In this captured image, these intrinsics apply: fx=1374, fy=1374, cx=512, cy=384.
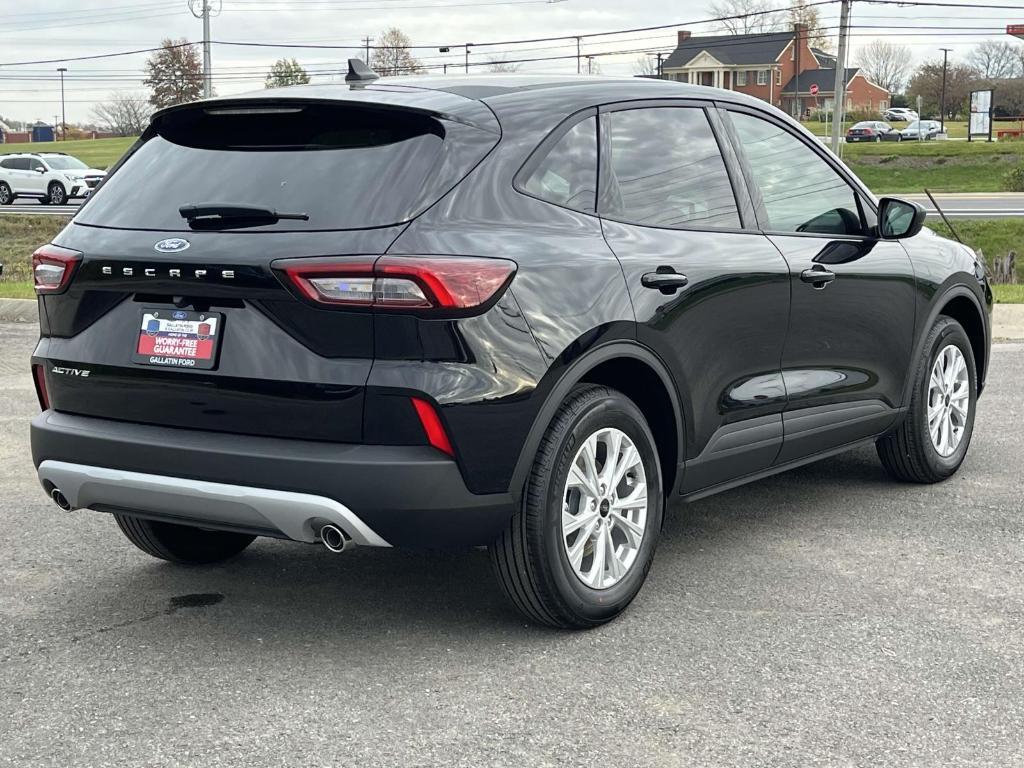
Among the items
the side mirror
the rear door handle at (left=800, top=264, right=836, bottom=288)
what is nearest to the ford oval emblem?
the rear door handle at (left=800, top=264, right=836, bottom=288)

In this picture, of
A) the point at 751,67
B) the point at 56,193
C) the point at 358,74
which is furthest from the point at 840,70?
the point at 751,67

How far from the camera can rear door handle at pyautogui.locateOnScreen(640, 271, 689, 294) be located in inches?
176

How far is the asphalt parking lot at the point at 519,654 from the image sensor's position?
11.5 feet

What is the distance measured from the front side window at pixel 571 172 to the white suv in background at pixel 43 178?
1543 inches

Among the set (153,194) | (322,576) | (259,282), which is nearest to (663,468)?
(322,576)

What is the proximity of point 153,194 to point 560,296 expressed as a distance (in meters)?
1.34

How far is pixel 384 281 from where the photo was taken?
380cm

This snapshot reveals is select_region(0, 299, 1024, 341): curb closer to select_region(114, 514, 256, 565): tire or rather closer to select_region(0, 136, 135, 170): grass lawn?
select_region(114, 514, 256, 565): tire

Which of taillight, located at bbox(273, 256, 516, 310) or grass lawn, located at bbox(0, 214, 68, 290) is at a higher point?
taillight, located at bbox(273, 256, 516, 310)

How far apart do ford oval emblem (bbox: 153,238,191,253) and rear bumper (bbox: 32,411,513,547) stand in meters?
0.53

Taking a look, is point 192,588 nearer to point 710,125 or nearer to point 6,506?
point 6,506

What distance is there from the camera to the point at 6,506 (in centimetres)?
612

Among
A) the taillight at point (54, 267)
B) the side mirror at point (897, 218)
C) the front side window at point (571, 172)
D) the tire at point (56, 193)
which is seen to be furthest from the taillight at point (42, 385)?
the tire at point (56, 193)

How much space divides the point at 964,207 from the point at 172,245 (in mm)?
34080
